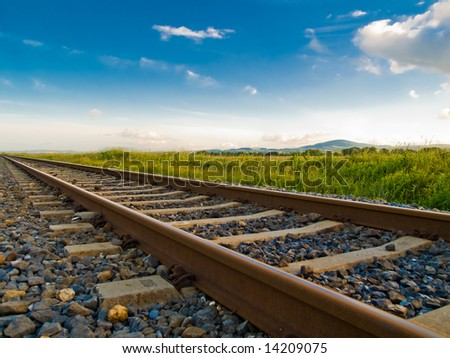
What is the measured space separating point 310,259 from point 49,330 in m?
1.73

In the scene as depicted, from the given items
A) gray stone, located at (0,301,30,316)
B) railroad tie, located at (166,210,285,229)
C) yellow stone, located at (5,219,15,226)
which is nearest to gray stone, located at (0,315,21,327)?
gray stone, located at (0,301,30,316)

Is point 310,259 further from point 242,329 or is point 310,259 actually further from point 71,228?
point 71,228

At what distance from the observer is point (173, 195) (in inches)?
253

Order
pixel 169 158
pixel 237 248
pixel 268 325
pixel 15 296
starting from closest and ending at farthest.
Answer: pixel 268 325 < pixel 15 296 < pixel 237 248 < pixel 169 158

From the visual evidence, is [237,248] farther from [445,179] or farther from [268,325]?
[445,179]

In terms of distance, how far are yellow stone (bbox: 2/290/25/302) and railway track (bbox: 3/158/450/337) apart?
872 mm

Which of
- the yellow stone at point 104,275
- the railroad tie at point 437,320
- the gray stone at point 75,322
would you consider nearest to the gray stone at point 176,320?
the gray stone at point 75,322

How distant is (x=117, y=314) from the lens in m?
1.98

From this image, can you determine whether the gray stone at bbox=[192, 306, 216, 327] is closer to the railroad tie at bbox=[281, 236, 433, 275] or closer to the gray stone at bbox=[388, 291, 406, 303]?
the railroad tie at bbox=[281, 236, 433, 275]

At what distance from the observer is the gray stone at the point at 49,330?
1.80 metres

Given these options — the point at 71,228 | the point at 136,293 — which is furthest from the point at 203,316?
the point at 71,228

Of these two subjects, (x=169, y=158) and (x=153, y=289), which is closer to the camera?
(x=153, y=289)

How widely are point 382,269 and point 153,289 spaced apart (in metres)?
1.46
